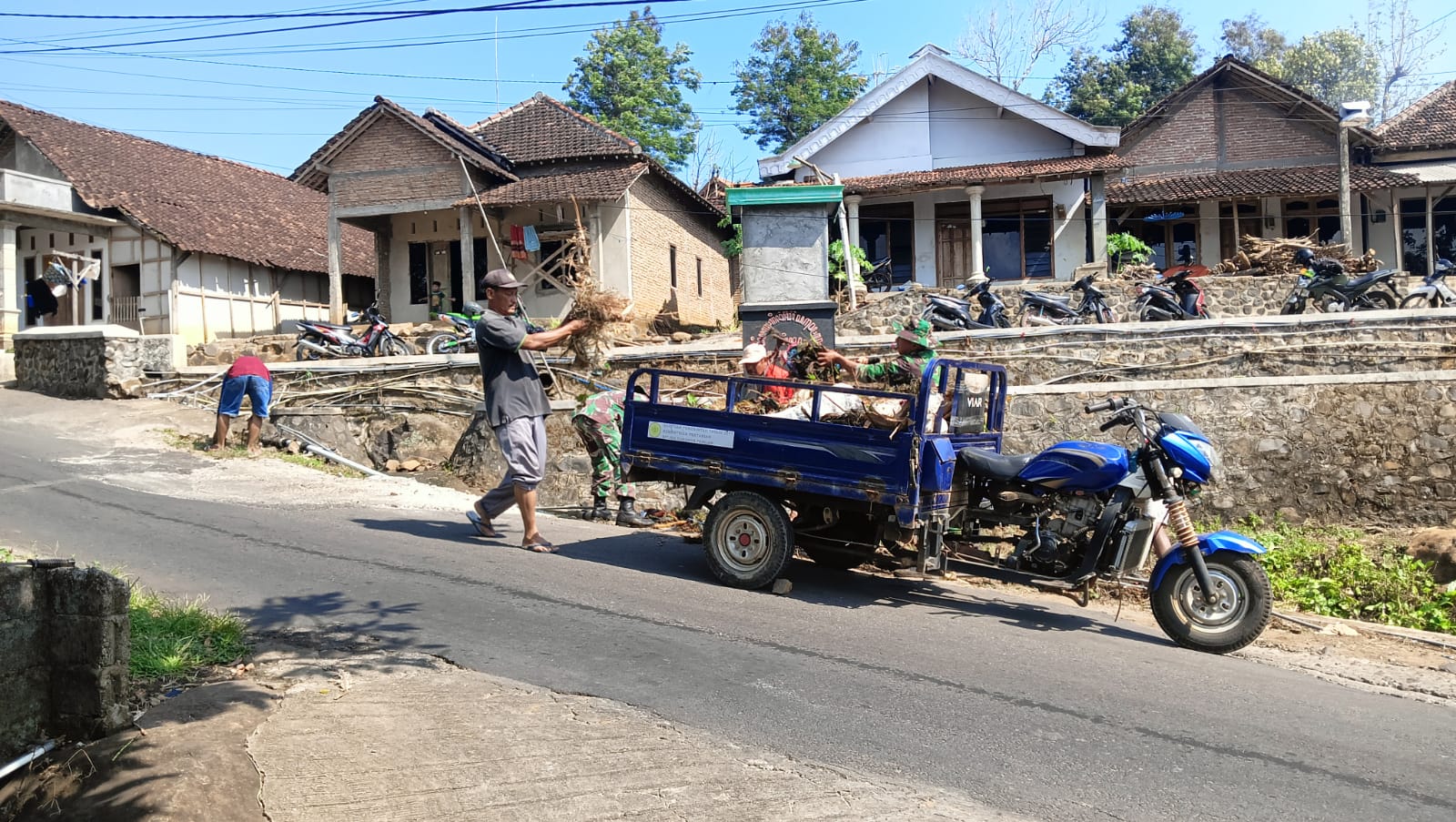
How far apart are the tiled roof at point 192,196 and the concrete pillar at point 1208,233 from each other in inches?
949

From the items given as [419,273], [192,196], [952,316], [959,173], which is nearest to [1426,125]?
[959,173]

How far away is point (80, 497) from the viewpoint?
9367 millimetres

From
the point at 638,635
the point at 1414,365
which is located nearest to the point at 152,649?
the point at 638,635

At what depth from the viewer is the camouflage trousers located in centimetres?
959

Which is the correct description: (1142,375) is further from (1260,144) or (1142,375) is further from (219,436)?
(1260,144)

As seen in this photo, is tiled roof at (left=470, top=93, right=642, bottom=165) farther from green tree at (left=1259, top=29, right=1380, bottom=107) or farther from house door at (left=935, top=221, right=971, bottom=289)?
green tree at (left=1259, top=29, right=1380, bottom=107)

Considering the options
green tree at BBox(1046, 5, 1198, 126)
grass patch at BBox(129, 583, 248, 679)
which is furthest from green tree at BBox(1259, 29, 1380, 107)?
grass patch at BBox(129, 583, 248, 679)

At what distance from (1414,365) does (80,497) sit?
49.2 feet

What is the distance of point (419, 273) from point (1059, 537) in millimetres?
23720

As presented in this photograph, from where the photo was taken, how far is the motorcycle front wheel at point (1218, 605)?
6.04 m

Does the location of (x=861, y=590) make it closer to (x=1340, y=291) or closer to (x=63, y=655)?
(x=63, y=655)

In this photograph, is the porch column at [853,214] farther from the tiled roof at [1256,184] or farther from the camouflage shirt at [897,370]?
the camouflage shirt at [897,370]

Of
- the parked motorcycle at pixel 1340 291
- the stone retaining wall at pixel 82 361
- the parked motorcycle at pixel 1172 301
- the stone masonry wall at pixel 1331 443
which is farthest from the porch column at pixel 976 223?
the stone retaining wall at pixel 82 361

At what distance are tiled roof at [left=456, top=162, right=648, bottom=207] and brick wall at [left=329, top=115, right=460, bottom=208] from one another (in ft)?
3.86
